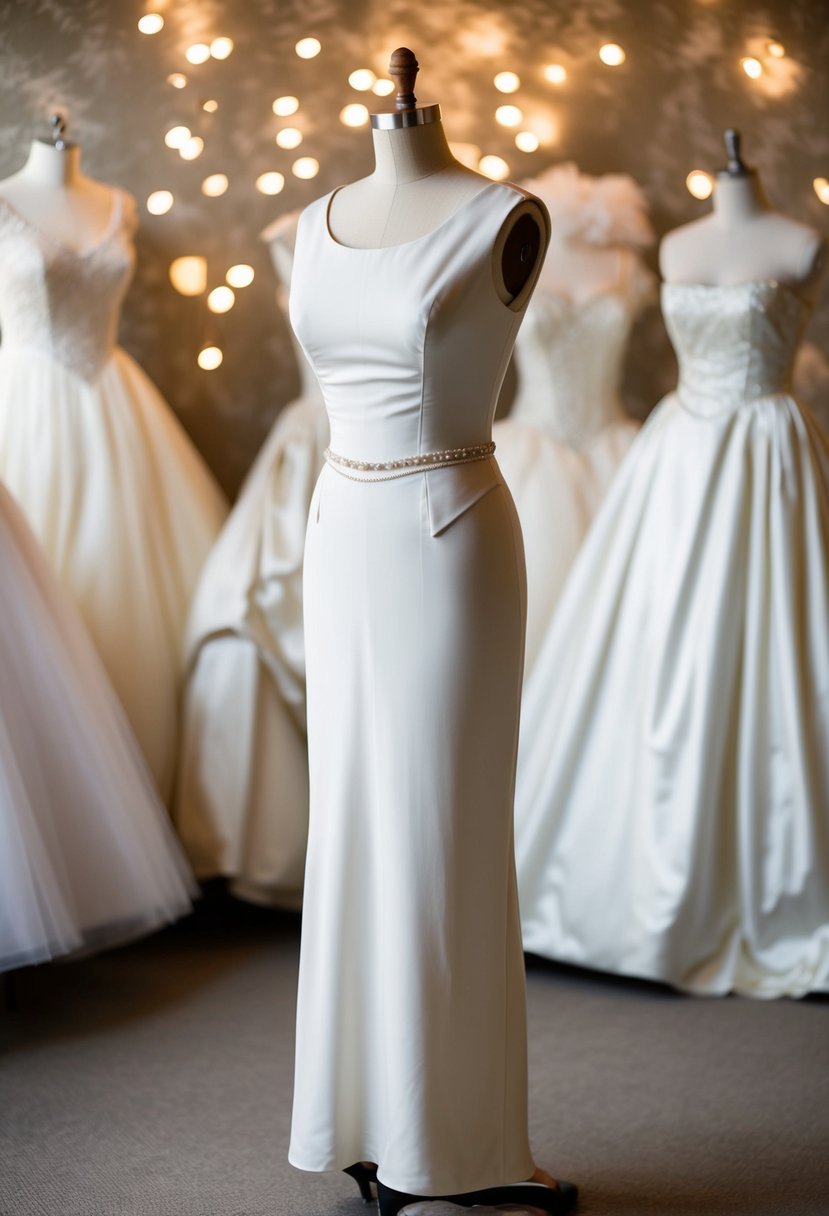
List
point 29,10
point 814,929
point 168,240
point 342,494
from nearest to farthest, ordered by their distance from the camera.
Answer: point 342,494
point 814,929
point 29,10
point 168,240

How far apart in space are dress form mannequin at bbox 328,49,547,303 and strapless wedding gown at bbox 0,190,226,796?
151 cm

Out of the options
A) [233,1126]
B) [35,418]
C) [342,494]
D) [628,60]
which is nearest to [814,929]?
[233,1126]

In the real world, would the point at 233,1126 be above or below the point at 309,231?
below

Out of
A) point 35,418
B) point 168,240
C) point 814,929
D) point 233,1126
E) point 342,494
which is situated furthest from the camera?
point 168,240

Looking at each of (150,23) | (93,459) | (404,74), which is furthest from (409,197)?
(150,23)

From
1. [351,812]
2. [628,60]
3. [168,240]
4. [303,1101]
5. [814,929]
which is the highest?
[628,60]

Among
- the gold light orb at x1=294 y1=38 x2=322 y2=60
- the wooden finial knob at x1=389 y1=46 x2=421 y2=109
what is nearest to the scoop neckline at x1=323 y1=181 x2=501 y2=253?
the wooden finial knob at x1=389 y1=46 x2=421 y2=109

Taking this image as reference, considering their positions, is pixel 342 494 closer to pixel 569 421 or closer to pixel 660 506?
pixel 660 506

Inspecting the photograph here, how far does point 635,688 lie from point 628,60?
1.80 meters

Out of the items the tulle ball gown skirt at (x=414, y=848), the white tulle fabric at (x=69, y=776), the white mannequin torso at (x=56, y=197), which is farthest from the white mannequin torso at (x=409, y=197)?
the white mannequin torso at (x=56, y=197)

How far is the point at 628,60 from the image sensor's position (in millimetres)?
3607

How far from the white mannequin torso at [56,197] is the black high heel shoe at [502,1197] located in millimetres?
2209

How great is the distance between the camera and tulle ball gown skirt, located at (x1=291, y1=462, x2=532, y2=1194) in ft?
5.45

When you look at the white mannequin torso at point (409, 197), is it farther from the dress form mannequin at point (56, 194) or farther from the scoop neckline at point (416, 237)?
the dress form mannequin at point (56, 194)
